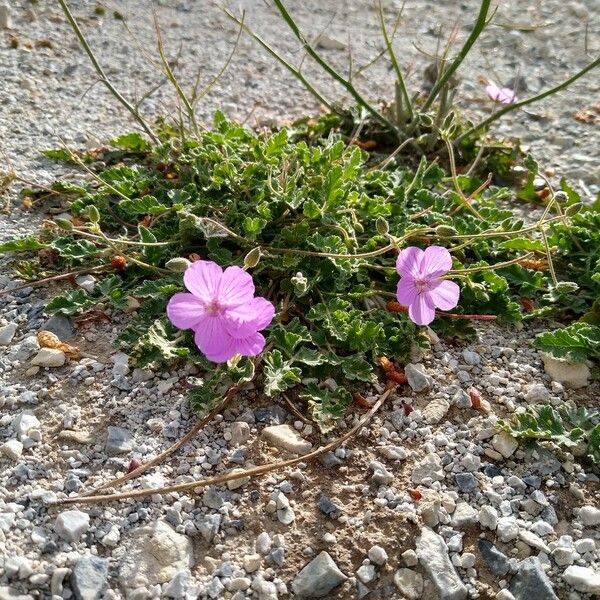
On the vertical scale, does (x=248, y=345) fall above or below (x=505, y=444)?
above

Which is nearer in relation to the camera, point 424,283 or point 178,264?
point 178,264

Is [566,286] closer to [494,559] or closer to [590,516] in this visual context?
[590,516]

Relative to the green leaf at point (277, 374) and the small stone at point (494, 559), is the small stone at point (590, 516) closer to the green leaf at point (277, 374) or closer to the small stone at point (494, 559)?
the small stone at point (494, 559)

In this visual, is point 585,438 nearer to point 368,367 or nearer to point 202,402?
point 368,367

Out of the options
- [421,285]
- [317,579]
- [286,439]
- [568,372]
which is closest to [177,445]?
[286,439]

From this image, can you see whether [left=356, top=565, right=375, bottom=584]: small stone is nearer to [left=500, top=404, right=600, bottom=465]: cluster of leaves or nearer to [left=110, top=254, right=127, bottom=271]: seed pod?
[left=500, top=404, right=600, bottom=465]: cluster of leaves

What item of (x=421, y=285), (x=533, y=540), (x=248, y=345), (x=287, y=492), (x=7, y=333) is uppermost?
(x=421, y=285)

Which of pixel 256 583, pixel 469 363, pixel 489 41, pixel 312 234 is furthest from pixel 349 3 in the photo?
pixel 256 583
